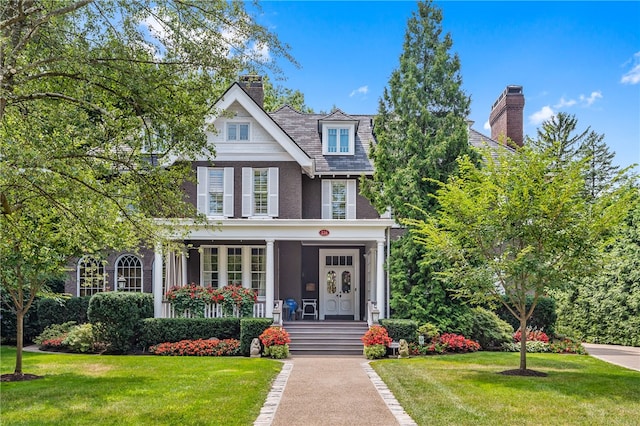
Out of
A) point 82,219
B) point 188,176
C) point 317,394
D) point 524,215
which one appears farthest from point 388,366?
point 82,219

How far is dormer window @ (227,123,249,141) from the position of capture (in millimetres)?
21062

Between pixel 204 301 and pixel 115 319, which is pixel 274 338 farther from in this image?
pixel 115 319

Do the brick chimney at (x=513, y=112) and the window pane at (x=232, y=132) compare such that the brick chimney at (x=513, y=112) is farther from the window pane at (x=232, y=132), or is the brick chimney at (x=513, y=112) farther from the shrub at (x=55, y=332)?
the shrub at (x=55, y=332)

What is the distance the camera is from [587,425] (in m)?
8.45

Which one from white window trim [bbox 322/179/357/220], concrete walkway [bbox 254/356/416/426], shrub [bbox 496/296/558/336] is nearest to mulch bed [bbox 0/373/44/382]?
concrete walkway [bbox 254/356/416/426]

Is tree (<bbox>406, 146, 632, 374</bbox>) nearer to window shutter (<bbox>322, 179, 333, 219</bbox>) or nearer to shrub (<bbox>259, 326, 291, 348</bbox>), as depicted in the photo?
shrub (<bbox>259, 326, 291, 348</bbox>)

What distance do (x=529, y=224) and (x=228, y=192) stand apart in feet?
39.0

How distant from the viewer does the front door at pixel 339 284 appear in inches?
891

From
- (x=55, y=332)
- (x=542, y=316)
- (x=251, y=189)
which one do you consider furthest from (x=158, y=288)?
(x=542, y=316)

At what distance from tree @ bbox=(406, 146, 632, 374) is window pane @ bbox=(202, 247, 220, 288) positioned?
10.7m

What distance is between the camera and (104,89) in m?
9.35

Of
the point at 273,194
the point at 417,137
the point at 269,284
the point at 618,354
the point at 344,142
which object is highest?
the point at 344,142

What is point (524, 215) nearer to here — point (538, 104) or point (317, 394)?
point (317, 394)

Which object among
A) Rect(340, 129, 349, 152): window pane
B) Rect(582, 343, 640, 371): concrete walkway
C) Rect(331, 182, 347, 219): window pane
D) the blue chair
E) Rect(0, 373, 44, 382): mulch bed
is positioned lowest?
Rect(582, 343, 640, 371): concrete walkway
